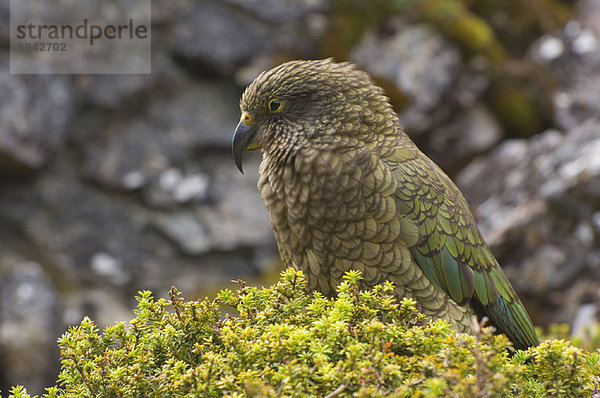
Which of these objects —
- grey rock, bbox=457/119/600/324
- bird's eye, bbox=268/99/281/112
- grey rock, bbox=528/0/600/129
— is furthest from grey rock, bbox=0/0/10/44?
grey rock, bbox=528/0/600/129

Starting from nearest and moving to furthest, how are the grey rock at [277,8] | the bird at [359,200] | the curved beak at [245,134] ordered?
1. the bird at [359,200]
2. the curved beak at [245,134]
3. the grey rock at [277,8]

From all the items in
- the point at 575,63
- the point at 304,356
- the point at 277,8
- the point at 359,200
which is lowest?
the point at 304,356

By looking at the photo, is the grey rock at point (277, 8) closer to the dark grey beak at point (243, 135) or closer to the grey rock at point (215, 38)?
the grey rock at point (215, 38)

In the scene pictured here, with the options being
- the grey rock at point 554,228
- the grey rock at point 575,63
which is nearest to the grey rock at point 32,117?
the grey rock at point 554,228

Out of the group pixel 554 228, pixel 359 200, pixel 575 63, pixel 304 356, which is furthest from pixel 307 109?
pixel 575 63

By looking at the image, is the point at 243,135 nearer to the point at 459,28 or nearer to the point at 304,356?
the point at 304,356

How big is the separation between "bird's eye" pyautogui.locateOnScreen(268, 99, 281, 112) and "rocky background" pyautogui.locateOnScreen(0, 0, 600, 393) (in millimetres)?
3305

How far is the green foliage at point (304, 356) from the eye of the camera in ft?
6.20

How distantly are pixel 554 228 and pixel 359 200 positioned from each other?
3.25 metres

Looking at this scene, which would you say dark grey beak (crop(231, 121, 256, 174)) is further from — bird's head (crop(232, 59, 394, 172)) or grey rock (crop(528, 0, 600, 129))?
grey rock (crop(528, 0, 600, 129))

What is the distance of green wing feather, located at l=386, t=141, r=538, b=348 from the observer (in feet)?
10.4

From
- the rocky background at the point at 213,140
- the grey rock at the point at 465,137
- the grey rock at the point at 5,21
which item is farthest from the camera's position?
the grey rock at the point at 465,137

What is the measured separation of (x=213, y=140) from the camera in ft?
23.7

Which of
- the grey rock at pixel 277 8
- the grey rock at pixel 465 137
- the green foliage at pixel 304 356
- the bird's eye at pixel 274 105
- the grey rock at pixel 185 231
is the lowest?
the green foliage at pixel 304 356
